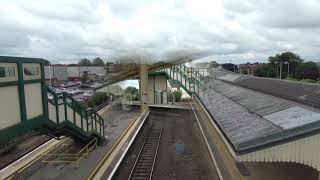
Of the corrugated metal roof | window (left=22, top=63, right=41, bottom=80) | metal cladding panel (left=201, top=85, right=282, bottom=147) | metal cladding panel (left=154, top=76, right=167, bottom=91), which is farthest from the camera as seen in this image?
metal cladding panel (left=154, top=76, right=167, bottom=91)

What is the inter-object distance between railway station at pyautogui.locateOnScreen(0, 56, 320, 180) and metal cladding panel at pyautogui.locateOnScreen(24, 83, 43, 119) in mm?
32

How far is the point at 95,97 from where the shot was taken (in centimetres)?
4600

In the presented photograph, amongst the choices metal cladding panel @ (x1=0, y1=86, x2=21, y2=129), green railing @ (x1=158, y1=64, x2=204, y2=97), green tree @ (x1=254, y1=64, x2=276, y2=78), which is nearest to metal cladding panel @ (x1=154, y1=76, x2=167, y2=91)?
green railing @ (x1=158, y1=64, x2=204, y2=97)

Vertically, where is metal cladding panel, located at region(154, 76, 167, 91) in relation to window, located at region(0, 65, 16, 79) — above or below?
below

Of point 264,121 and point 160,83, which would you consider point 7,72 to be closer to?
point 264,121

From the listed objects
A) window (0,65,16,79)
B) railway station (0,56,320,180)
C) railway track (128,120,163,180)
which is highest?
window (0,65,16,79)

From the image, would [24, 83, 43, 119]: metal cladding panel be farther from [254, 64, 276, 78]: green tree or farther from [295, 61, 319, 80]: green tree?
[295, 61, 319, 80]: green tree

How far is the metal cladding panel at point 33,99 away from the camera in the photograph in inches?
369

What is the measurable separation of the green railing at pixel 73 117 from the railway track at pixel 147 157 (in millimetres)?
3440

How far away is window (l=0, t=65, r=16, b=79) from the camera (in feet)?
27.1

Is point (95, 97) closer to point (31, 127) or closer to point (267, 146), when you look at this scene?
point (31, 127)

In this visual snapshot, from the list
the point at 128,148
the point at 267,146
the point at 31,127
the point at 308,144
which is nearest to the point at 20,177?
the point at 31,127

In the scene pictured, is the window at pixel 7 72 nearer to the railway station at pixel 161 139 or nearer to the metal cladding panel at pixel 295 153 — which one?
the railway station at pixel 161 139

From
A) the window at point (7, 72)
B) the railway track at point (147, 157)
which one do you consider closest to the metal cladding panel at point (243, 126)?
the railway track at point (147, 157)
